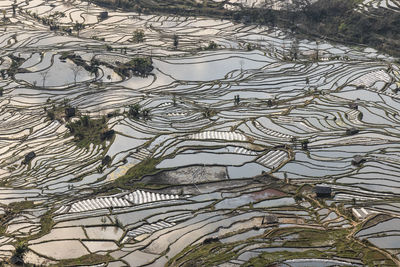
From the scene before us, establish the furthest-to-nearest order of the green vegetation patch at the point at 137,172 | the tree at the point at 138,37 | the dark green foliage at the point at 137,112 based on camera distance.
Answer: the tree at the point at 138,37 < the dark green foliage at the point at 137,112 < the green vegetation patch at the point at 137,172

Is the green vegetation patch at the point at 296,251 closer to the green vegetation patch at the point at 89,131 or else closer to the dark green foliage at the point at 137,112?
the green vegetation patch at the point at 89,131

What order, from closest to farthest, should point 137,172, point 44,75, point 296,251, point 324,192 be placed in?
point 296,251 → point 324,192 → point 137,172 → point 44,75

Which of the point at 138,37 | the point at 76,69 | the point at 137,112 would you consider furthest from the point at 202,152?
the point at 138,37

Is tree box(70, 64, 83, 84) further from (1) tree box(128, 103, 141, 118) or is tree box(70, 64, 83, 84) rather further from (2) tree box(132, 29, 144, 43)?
(1) tree box(128, 103, 141, 118)

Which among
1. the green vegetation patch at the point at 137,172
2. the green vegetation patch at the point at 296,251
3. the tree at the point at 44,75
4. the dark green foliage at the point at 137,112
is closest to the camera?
the green vegetation patch at the point at 296,251

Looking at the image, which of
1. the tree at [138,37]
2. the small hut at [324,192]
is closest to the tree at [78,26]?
the tree at [138,37]

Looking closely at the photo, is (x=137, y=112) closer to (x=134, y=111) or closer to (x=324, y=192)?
(x=134, y=111)

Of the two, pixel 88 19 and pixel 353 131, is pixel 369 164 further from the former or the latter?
pixel 88 19

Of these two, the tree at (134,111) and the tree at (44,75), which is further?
the tree at (44,75)
